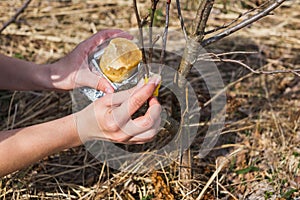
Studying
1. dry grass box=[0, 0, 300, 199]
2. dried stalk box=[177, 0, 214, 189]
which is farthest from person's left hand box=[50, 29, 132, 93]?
dry grass box=[0, 0, 300, 199]

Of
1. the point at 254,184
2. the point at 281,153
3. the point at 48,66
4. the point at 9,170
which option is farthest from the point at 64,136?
the point at 281,153

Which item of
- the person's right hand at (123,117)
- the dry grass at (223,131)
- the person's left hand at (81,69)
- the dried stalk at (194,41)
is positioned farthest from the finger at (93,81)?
the dry grass at (223,131)

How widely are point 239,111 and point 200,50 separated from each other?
2.28 ft

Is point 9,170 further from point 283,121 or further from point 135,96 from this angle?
point 283,121

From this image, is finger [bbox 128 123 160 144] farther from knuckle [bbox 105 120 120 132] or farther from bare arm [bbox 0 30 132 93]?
bare arm [bbox 0 30 132 93]

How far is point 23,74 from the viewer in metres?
1.60

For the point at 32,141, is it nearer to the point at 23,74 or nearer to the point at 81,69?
the point at 81,69

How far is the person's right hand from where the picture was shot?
1.16 m

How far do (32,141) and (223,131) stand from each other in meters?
0.83

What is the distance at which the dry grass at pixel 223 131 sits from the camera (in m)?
1.59

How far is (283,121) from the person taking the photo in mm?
1853

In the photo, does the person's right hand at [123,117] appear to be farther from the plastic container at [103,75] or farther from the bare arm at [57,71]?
the bare arm at [57,71]

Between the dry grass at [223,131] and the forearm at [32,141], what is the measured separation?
1.20ft

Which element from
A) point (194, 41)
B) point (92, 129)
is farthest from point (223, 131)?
point (92, 129)
